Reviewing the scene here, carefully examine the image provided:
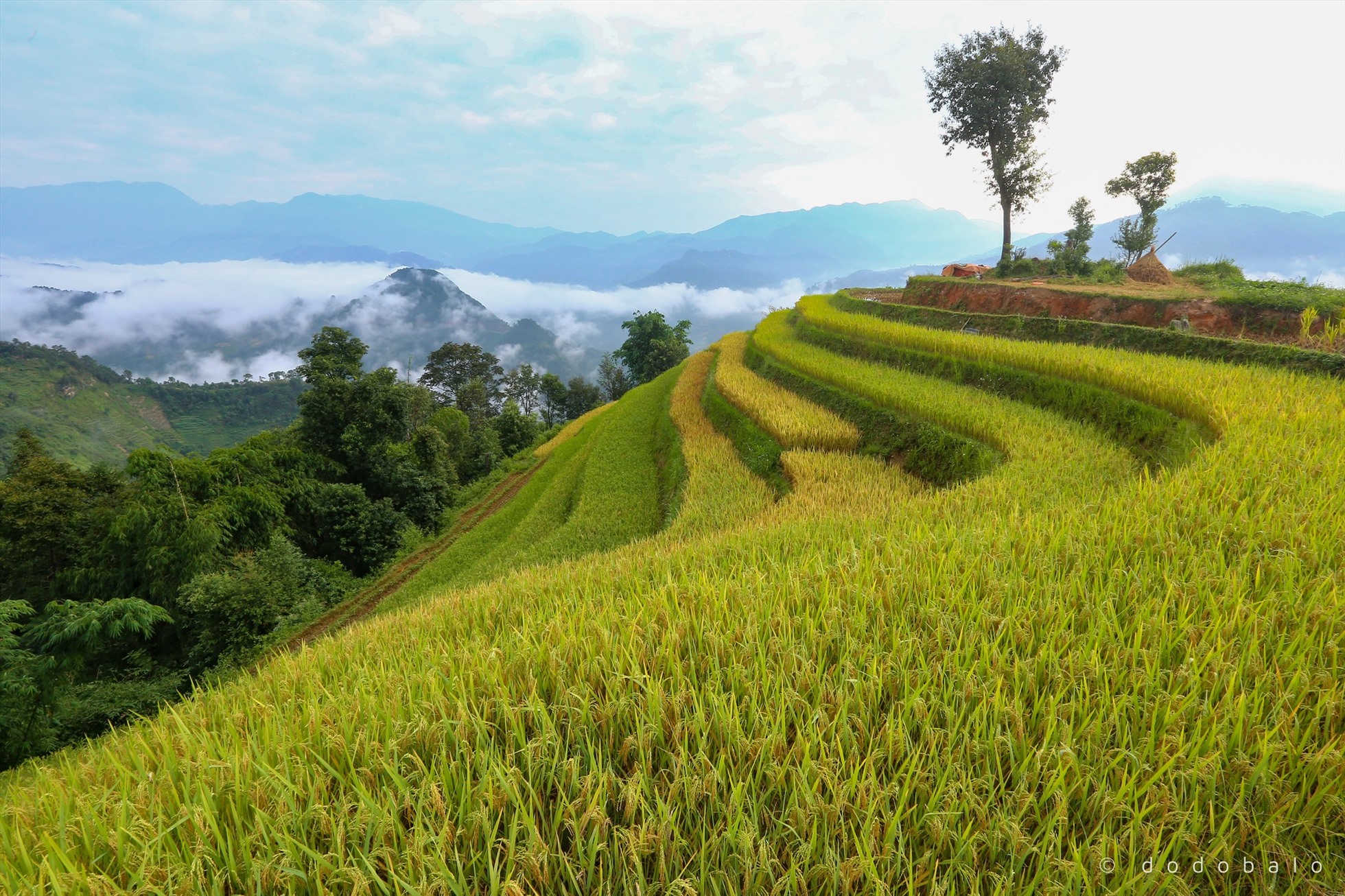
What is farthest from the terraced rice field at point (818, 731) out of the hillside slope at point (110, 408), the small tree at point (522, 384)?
the hillside slope at point (110, 408)

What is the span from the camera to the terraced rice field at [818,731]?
1.53 meters

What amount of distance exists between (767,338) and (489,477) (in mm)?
14023

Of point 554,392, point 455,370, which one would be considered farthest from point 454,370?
point 554,392

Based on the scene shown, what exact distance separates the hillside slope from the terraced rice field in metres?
65.9

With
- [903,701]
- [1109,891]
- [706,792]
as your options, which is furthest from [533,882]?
[1109,891]

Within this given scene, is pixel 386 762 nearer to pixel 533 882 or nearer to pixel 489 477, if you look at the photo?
pixel 533 882

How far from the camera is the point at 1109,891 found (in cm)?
143

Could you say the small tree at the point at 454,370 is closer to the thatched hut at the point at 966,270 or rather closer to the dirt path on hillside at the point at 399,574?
the dirt path on hillside at the point at 399,574

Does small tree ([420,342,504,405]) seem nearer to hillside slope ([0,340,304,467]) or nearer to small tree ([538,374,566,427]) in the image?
small tree ([538,374,566,427])

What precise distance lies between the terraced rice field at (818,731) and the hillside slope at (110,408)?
65.9m

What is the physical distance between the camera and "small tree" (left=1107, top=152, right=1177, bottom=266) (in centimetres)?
2411

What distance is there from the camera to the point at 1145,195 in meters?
24.6

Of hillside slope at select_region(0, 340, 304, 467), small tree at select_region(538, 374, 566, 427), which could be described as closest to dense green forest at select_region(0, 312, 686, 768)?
small tree at select_region(538, 374, 566, 427)

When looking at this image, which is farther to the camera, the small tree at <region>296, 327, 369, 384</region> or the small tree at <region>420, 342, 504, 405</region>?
the small tree at <region>420, 342, 504, 405</region>
